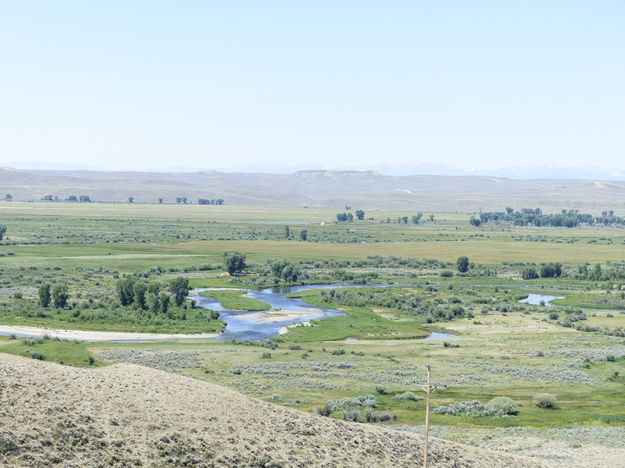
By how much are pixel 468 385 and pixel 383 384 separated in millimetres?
6449

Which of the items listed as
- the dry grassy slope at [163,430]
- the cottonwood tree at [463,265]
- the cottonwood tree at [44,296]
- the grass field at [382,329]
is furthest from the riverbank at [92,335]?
the cottonwood tree at [463,265]

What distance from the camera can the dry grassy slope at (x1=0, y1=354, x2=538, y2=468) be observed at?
27875mm

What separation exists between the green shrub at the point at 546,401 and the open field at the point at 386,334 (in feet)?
2.16

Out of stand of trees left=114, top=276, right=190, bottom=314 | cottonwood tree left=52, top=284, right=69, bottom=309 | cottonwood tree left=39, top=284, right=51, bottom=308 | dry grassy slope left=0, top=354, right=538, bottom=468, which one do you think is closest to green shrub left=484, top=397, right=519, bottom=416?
dry grassy slope left=0, top=354, right=538, bottom=468

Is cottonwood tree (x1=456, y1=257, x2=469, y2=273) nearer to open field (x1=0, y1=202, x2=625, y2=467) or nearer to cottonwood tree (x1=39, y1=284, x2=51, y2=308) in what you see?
open field (x1=0, y1=202, x2=625, y2=467)

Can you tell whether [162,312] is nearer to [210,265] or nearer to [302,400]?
[302,400]

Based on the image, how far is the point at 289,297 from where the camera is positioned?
110 meters

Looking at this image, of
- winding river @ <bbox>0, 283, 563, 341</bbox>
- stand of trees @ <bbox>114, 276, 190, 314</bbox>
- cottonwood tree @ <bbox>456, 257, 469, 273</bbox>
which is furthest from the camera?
cottonwood tree @ <bbox>456, 257, 469, 273</bbox>

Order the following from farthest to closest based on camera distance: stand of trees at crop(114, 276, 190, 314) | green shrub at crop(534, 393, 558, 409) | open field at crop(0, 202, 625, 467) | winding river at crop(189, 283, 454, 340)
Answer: stand of trees at crop(114, 276, 190, 314) → winding river at crop(189, 283, 454, 340) → green shrub at crop(534, 393, 558, 409) → open field at crop(0, 202, 625, 467)

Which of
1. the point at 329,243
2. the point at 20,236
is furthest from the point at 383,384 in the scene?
the point at 20,236

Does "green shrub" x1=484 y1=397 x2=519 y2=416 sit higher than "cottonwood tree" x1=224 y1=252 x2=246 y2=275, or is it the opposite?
"green shrub" x1=484 y1=397 x2=519 y2=416

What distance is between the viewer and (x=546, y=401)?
2064 inches

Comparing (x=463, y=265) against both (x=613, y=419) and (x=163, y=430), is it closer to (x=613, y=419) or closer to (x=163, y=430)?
(x=613, y=419)

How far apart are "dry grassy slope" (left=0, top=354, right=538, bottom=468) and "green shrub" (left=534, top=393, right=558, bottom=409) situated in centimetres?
1643
